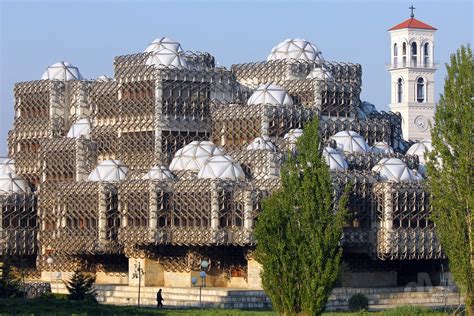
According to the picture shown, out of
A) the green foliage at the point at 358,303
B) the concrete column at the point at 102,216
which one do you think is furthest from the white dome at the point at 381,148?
the concrete column at the point at 102,216

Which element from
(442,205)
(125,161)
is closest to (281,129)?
(125,161)

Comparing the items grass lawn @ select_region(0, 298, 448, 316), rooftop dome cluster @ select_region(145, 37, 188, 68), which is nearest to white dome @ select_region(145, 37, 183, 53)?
rooftop dome cluster @ select_region(145, 37, 188, 68)

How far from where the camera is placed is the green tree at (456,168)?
87.7 meters

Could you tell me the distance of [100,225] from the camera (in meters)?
133

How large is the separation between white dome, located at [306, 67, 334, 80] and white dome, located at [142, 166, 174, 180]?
66.5 ft

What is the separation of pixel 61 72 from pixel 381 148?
111 feet

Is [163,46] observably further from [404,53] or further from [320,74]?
[404,53]

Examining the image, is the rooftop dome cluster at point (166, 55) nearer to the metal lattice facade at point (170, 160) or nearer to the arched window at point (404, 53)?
the metal lattice facade at point (170, 160)

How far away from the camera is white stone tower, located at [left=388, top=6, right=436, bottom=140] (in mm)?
189500

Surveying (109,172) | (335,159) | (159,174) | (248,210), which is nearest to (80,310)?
(248,210)

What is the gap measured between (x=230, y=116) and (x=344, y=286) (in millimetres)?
19847

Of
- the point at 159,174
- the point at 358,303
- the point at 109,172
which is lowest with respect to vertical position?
the point at 358,303

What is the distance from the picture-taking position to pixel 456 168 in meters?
88.2

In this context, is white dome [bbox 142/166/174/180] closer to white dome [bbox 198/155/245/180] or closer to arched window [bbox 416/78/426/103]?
white dome [bbox 198/155/245/180]
